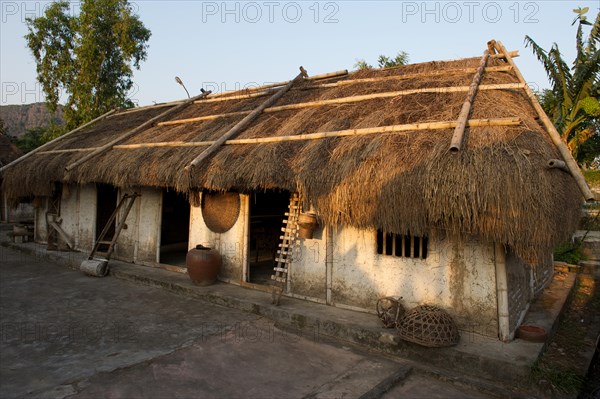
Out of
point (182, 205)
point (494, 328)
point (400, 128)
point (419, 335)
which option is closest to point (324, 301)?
point (419, 335)

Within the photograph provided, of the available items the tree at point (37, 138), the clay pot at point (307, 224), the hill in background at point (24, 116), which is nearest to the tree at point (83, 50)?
the tree at point (37, 138)

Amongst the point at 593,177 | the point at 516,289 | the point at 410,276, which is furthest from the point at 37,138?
the point at 593,177

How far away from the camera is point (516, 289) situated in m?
5.72

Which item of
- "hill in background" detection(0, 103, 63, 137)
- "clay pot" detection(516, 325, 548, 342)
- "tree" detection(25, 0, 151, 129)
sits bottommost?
"clay pot" detection(516, 325, 548, 342)

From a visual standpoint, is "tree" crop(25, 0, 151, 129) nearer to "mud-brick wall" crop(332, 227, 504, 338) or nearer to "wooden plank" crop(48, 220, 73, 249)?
"wooden plank" crop(48, 220, 73, 249)

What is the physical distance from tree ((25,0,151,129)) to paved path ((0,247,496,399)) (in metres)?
14.5

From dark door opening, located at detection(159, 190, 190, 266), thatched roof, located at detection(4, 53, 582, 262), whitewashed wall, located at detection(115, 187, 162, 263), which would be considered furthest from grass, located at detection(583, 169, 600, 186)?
whitewashed wall, located at detection(115, 187, 162, 263)

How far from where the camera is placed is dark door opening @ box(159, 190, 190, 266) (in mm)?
11906

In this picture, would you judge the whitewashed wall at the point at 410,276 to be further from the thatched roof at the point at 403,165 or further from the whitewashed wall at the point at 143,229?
the whitewashed wall at the point at 143,229

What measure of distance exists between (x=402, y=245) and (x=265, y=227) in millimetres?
5463

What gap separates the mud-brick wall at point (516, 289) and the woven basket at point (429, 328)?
2.99ft

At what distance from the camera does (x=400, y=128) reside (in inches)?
232

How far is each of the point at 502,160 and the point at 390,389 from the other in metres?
2.93

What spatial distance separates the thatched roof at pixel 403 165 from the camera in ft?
15.1
